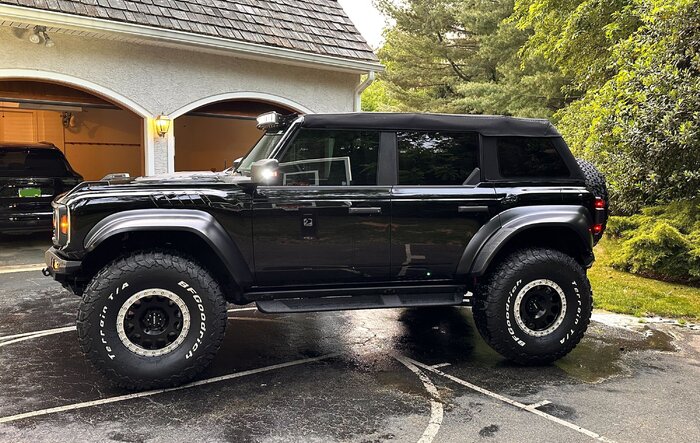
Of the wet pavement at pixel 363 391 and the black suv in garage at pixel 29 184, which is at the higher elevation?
the black suv in garage at pixel 29 184

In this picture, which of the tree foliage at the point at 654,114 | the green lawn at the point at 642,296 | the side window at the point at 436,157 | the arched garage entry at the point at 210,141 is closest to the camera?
the side window at the point at 436,157

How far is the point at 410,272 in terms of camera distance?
4316 millimetres

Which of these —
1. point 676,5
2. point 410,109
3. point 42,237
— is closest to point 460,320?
point 676,5

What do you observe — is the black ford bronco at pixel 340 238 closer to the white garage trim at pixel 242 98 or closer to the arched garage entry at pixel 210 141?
the white garage trim at pixel 242 98

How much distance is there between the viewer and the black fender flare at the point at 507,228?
14.0 feet

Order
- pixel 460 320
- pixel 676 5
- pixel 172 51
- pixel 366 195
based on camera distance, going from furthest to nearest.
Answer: pixel 172 51, pixel 676 5, pixel 460 320, pixel 366 195

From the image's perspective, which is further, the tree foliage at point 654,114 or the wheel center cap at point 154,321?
the tree foliage at point 654,114

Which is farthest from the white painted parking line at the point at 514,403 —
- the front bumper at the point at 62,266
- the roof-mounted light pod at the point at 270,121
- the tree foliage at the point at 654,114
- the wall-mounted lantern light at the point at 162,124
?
the wall-mounted lantern light at the point at 162,124

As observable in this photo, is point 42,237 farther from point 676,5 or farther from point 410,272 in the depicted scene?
point 676,5

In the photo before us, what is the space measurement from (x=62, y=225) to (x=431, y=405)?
2.82 m

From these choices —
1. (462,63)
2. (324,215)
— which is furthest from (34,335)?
(462,63)

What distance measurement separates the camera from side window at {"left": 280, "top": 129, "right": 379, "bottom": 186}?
4180mm

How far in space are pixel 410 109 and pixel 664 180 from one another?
2026 centimetres

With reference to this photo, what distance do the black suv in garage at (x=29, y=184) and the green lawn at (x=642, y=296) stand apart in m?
9.17
